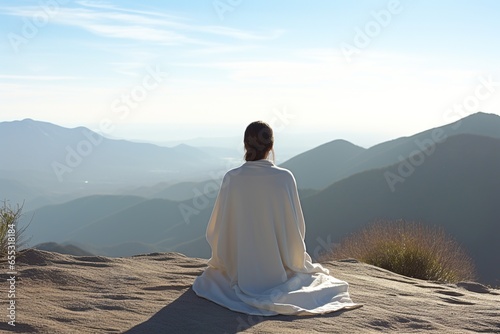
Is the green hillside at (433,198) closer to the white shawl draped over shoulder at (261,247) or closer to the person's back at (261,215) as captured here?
the white shawl draped over shoulder at (261,247)

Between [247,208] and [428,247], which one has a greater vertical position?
[247,208]

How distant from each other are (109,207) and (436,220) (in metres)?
141

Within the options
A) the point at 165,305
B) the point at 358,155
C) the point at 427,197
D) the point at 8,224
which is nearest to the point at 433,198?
the point at 427,197

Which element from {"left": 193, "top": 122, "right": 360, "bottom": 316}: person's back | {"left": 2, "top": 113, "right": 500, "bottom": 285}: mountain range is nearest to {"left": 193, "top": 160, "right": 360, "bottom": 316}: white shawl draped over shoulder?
{"left": 193, "top": 122, "right": 360, "bottom": 316}: person's back

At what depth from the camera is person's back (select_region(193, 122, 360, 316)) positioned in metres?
5.70

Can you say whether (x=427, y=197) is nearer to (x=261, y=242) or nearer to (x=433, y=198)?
(x=433, y=198)

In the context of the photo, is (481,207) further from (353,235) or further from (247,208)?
(247,208)

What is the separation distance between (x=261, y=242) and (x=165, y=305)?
3.64ft

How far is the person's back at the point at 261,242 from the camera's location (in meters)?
5.70

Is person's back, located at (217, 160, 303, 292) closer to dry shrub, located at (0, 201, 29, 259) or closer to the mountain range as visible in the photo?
dry shrub, located at (0, 201, 29, 259)

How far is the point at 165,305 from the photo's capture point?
5.56 m

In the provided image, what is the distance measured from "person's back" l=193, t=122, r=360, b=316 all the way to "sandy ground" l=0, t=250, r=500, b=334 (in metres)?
0.27

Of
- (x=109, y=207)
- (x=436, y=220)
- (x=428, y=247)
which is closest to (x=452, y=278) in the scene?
(x=428, y=247)

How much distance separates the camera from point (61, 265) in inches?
276
